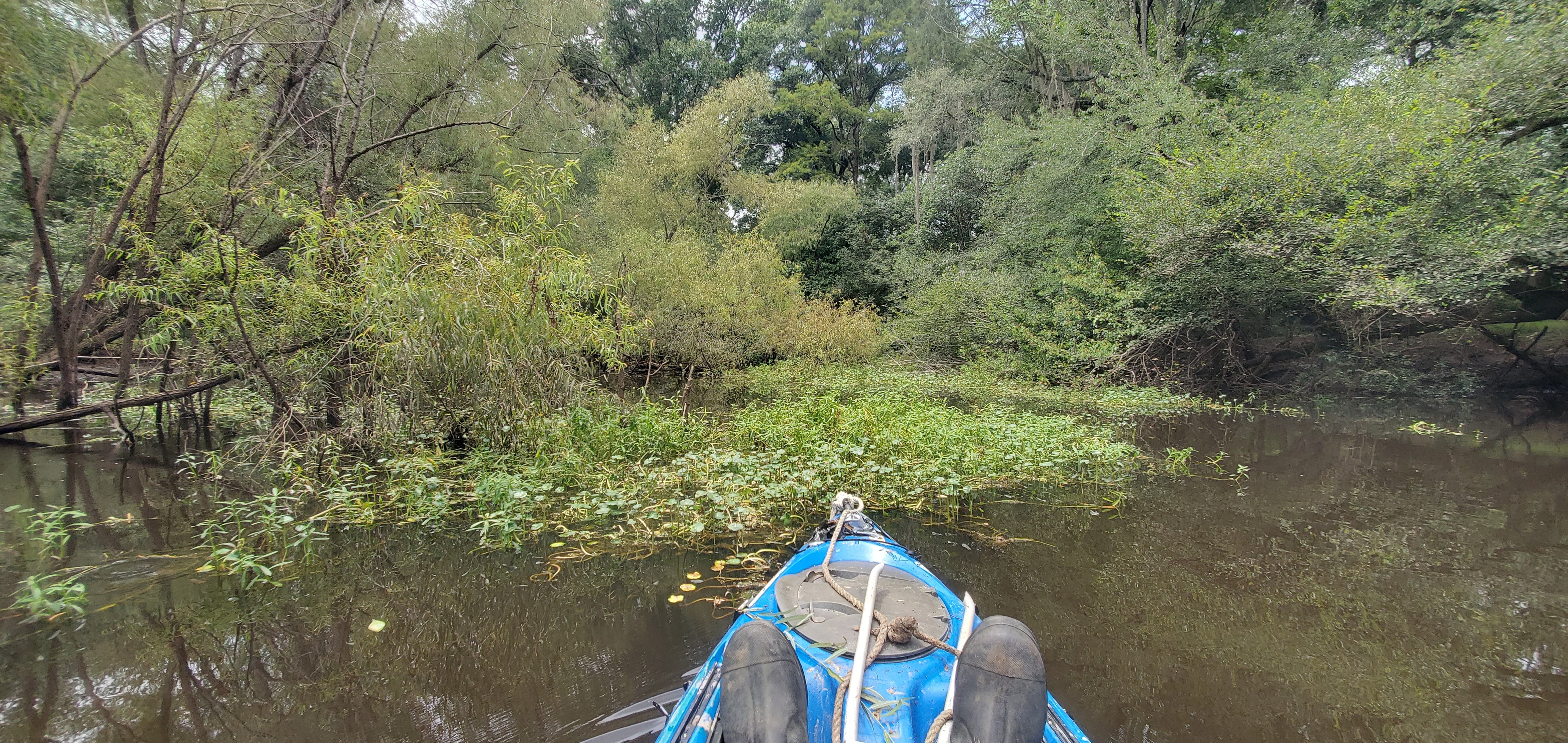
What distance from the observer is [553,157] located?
37.7 ft

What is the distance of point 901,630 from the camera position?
6.86 ft

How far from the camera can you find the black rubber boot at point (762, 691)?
1.59 meters

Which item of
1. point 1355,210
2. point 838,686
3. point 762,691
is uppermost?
point 1355,210

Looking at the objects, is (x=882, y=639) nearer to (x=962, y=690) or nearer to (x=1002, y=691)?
(x=962, y=690)

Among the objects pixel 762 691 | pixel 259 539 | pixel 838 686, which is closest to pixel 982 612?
pixel 838 686

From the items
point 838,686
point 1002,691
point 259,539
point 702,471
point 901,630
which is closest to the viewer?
point 1002,691

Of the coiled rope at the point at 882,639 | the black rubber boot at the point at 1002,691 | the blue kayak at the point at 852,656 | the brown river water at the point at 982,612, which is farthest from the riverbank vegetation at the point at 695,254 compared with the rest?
the black rubber boot at the point at 1002,691

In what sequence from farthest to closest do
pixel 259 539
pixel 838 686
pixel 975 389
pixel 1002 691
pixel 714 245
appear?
pixel 714 245 → pixel 975 389 → pixel 259 539 → pixel 838 686 → pixel 1002 691

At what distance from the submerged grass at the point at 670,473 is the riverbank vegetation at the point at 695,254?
49mm

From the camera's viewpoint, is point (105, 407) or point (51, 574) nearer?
point (51, 574)

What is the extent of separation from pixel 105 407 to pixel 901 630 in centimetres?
811

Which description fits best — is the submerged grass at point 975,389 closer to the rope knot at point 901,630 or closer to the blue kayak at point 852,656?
the blue kayak at point 852,656

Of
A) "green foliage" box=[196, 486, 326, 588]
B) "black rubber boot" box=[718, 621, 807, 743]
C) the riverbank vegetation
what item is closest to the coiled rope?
"black rubber boot" box=[718, 621, 807, 743]

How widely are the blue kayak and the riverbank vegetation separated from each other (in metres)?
1.61
